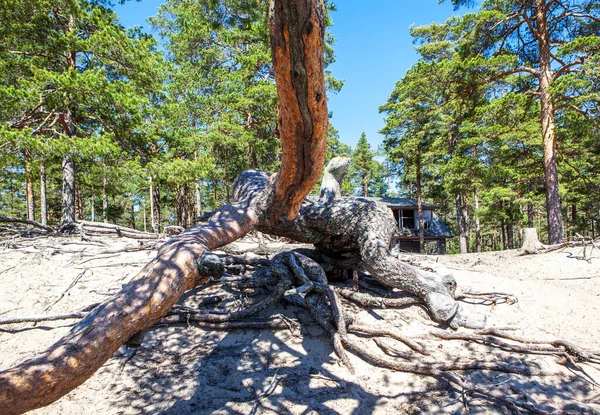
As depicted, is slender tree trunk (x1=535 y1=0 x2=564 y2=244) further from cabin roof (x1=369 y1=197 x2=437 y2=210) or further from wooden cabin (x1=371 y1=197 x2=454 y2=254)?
cabin roof (x1=369 y1=197 x2=437 y2=210)

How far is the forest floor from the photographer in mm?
2455

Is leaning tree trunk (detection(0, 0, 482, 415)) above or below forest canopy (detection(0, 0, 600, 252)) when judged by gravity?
below

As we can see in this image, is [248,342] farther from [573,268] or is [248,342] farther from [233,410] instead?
[573,268]

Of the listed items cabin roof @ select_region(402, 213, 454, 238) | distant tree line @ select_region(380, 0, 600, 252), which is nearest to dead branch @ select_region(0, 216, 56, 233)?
distant tree line @ select_region(380, 0, 600, 252)

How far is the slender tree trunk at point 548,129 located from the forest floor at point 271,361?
679 centimetres

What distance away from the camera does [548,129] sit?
10.4 meters

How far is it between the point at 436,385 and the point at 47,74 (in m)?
10.5

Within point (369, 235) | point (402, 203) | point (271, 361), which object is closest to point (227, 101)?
point (369, 235)

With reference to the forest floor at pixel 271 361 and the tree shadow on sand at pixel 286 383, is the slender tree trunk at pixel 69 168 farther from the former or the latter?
the tree shadow on sand at pixel 286 383

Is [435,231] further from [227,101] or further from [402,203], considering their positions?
[227,101]

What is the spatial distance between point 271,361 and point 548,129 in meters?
13.2

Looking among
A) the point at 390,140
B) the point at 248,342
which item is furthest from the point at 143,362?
the point at 390,140

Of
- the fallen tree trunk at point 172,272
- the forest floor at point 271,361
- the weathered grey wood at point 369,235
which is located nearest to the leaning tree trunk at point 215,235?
the fallen tree trunk at point 172,272

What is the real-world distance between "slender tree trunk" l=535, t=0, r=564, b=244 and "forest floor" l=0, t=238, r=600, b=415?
6.79 m
